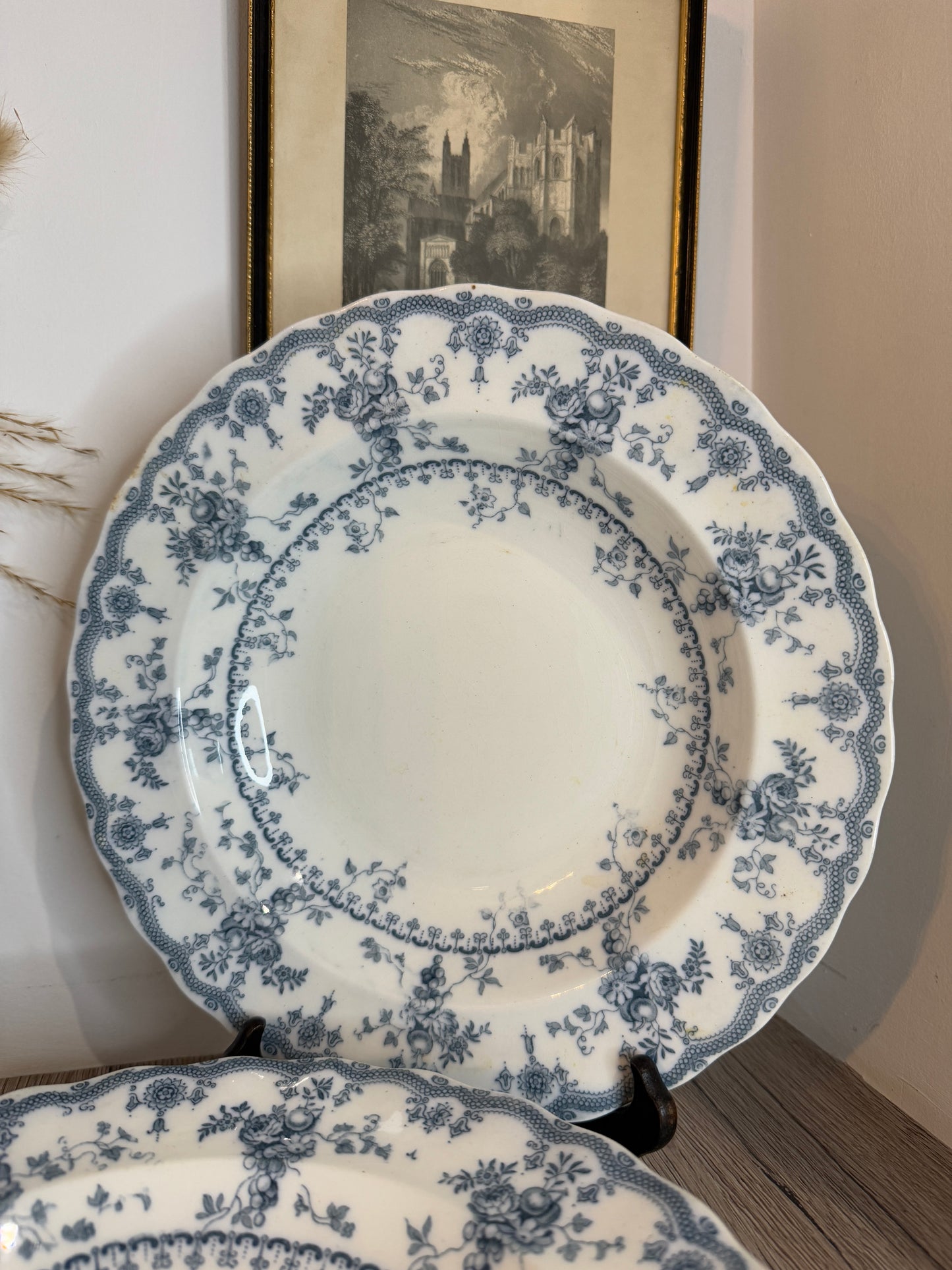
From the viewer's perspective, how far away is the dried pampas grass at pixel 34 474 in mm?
739

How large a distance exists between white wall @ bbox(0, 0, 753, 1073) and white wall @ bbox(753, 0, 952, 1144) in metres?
0.52

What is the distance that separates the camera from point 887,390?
73cm

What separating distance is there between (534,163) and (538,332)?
10.4 inches

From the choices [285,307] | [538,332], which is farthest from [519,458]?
[285,307]

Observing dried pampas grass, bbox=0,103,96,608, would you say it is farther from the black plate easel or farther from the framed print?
the black plate easel

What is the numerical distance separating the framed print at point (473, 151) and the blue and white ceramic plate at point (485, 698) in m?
0.18

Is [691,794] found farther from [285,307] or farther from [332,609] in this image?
[285,307]

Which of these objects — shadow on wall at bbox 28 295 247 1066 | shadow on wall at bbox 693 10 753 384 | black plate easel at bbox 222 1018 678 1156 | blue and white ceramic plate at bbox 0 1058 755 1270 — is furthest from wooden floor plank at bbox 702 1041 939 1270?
shadow on wall at bbox 693 10 753 384

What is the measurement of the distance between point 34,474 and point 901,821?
0.79m

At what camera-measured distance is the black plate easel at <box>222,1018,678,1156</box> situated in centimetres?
59

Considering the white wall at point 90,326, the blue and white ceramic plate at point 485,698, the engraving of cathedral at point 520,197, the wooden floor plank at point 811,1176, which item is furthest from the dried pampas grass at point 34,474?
the wooden floor plank at point 811,1176

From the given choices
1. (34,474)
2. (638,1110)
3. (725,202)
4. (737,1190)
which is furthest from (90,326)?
(737,1190)

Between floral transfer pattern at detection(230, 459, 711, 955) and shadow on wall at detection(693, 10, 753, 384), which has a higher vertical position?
shadow on wall at detection(693, 10, 753, 384)

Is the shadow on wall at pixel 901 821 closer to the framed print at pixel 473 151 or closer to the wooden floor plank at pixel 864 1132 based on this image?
the wooden floor plank at pixel 864 1132
